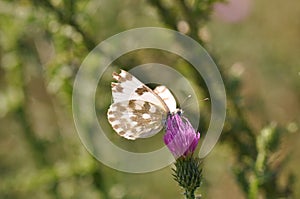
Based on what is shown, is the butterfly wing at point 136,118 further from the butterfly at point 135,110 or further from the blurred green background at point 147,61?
the blurred green background at point 147,61

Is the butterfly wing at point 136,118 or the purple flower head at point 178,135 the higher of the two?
the butterfly wing at point 136,118

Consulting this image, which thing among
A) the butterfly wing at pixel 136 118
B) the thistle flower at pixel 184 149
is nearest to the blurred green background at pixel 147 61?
the thistle flower at pixel 184 149

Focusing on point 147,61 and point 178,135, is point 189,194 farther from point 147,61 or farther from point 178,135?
point 147,61

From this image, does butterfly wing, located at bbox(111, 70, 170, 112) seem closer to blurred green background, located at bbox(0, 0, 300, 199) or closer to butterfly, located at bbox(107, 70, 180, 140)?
butterfly, located at bbox(107, 70, 180, 140)

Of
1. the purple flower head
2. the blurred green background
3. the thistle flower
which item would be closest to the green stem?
the thistle flower

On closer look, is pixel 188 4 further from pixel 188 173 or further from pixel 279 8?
pixel 279 8

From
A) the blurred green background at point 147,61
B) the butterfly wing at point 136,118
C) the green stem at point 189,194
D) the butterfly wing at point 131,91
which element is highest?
the blurred green background at point 147,61

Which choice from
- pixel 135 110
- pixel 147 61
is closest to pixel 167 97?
pixel 135 110
